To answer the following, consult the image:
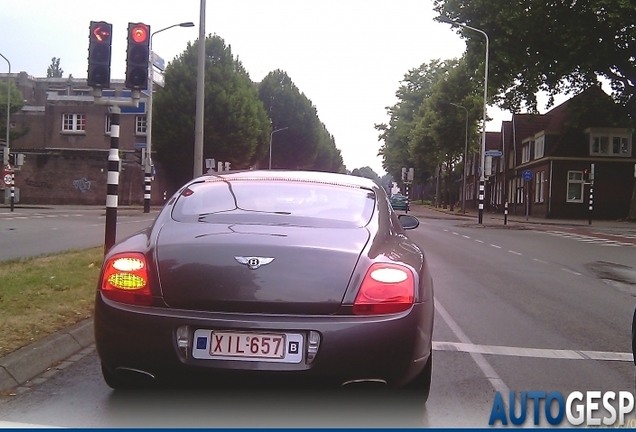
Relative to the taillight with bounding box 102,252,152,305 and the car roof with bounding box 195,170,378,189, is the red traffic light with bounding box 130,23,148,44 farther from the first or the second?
the taillight with bounding box 102,252,152,305

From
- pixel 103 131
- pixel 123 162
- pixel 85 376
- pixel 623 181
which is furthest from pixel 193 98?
pixel 85 376

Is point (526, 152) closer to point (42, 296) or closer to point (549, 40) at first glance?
point (549, 40)

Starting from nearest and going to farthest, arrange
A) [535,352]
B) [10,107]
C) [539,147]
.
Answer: [535,352]
[539,147]
[10,107]

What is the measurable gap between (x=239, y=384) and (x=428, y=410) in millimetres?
1284

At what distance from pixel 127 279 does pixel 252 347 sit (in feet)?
2.78

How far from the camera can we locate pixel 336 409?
438cm

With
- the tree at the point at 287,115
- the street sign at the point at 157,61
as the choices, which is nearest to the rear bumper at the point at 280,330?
the street sign at the point at 157,61

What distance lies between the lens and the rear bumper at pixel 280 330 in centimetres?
384

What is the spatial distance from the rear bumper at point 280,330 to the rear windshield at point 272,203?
0.84m

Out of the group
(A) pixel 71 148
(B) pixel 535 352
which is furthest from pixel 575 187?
(B) pixel 535 352

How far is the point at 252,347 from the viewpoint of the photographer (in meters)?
3.87

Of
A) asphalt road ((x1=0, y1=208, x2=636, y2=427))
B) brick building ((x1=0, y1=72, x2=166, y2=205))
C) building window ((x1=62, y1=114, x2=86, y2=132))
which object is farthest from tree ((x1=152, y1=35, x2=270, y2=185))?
asphalt road ((x1=0, y1=208, x2=636, y2=427))

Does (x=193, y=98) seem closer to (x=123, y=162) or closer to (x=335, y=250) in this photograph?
(x=123, y=162)

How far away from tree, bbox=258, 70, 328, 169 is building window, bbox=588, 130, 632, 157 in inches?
1303
